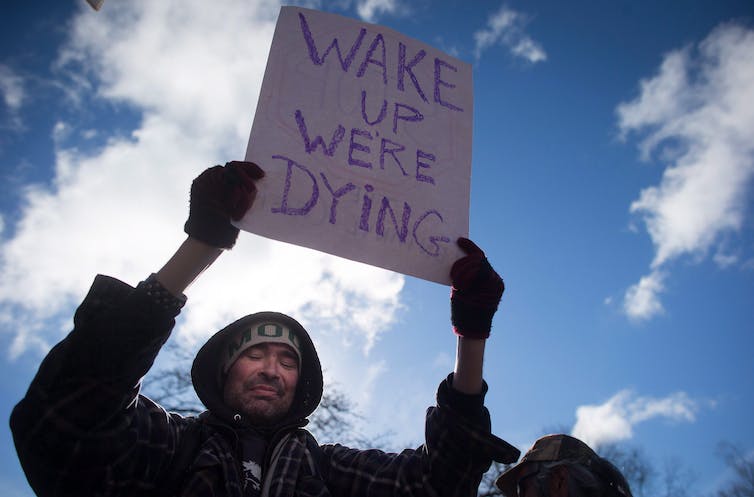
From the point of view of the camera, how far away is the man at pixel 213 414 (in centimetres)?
131

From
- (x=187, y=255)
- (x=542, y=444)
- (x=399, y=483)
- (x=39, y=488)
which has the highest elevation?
(x=187, y=255)

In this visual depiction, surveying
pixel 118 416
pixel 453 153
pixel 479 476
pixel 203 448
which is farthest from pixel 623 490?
pixel 118 416

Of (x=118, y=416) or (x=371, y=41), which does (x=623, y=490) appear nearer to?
(x=118, y=416)

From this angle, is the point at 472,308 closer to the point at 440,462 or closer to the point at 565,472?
the point at 440,462

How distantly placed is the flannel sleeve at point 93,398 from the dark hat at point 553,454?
1628 millimetres

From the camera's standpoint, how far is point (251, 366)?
1960 mm

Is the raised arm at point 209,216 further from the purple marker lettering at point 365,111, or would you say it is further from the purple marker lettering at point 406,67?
the purple marker lettering at point 406,67

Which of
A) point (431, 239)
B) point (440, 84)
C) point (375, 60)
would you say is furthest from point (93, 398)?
point (440, 84)

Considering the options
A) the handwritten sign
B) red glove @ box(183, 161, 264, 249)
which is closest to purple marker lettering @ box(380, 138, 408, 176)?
the handwritten sign

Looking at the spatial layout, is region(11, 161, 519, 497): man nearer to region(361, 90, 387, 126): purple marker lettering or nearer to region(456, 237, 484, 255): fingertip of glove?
region(456, 237, 484, 255): fingertip of glove

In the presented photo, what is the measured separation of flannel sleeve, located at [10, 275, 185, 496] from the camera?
1.28 metres

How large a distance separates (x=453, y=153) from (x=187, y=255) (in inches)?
41.7

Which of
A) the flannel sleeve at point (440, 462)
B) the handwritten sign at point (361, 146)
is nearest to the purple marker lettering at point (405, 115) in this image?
the handwritten sign at point (361, 146)

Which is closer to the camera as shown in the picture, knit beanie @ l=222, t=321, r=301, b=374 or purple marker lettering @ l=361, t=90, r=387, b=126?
purple marker lettering @ l=361, t=90, r=387, b=126
